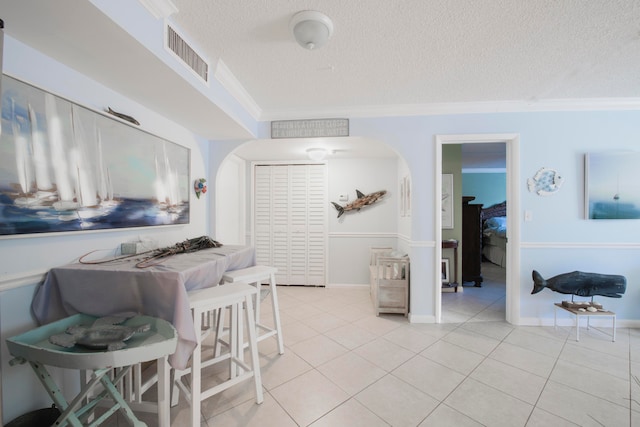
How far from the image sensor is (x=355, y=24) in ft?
5.17

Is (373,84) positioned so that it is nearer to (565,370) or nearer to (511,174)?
(511,174)

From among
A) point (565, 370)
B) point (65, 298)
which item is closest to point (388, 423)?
point (565, 370)

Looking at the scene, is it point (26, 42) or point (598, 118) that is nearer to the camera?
point (26, 42)

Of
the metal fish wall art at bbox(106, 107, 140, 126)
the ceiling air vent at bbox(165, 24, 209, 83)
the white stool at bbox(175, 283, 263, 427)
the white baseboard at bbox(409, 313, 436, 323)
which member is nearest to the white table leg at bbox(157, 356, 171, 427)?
the white stool at bbox(175, 283, 263, 427)

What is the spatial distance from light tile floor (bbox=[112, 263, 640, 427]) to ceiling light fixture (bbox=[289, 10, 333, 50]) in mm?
2283

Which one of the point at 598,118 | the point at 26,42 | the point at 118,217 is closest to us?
the point at 26,42

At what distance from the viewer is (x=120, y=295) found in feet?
4.43

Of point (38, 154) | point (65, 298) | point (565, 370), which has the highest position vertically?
point (38, 154)

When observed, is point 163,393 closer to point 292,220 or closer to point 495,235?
point 292,220

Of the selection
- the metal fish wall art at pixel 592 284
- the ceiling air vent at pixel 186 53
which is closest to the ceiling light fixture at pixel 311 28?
the ceiling air vent at pixel 186 53

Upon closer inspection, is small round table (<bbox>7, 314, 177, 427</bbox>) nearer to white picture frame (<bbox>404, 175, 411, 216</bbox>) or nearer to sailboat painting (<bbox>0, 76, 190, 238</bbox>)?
sailboat painting (<bbox>0, 76, 190, 238</bbox>)

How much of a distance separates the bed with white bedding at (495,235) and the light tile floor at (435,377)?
3410mm

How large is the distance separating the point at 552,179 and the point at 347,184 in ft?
8.17

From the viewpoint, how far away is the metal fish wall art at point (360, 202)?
400 cm
